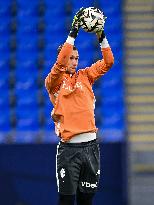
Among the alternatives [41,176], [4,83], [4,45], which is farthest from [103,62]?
[4,45]

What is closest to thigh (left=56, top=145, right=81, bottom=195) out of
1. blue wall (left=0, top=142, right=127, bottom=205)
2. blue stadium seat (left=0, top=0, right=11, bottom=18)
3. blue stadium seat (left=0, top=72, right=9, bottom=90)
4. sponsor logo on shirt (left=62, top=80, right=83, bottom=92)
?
sponsor logo on shirt (left=62, top=80, right=83, bottom=92)

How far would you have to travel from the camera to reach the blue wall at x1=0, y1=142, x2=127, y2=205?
6156 millimetres

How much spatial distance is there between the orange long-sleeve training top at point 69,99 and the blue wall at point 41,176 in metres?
2.25

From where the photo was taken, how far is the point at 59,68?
3.86 m

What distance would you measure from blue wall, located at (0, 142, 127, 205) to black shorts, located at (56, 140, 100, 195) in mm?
2183

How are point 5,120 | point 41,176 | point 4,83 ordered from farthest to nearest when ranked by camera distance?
point 4,83 → point 5,120 → point 41,176

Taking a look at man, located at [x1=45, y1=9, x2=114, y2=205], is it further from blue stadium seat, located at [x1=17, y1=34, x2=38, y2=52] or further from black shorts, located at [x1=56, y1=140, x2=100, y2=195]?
blue stadium seat, located at [x1=17, y1=34, x2=38, y2=52]

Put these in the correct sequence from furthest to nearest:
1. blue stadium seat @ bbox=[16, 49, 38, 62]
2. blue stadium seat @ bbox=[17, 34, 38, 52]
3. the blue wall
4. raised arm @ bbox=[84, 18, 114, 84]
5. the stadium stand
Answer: blue stadium seat @ bbox=[17, 34, 38, 52], blue stadium seat @ bbox=[16, 49, 38, 62], the stadium stand, the blue wall, raised arm @ bbox=[84, 18, 114, 84]

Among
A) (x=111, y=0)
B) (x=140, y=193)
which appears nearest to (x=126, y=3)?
(x=111, y=0)

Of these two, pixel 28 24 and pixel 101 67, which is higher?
pixel 28 24

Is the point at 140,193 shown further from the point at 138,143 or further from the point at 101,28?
the point at 101,28

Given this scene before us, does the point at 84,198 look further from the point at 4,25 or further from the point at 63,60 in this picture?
the point at 4,25

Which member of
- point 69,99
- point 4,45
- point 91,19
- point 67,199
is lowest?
point 67,199

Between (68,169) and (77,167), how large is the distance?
70mm
